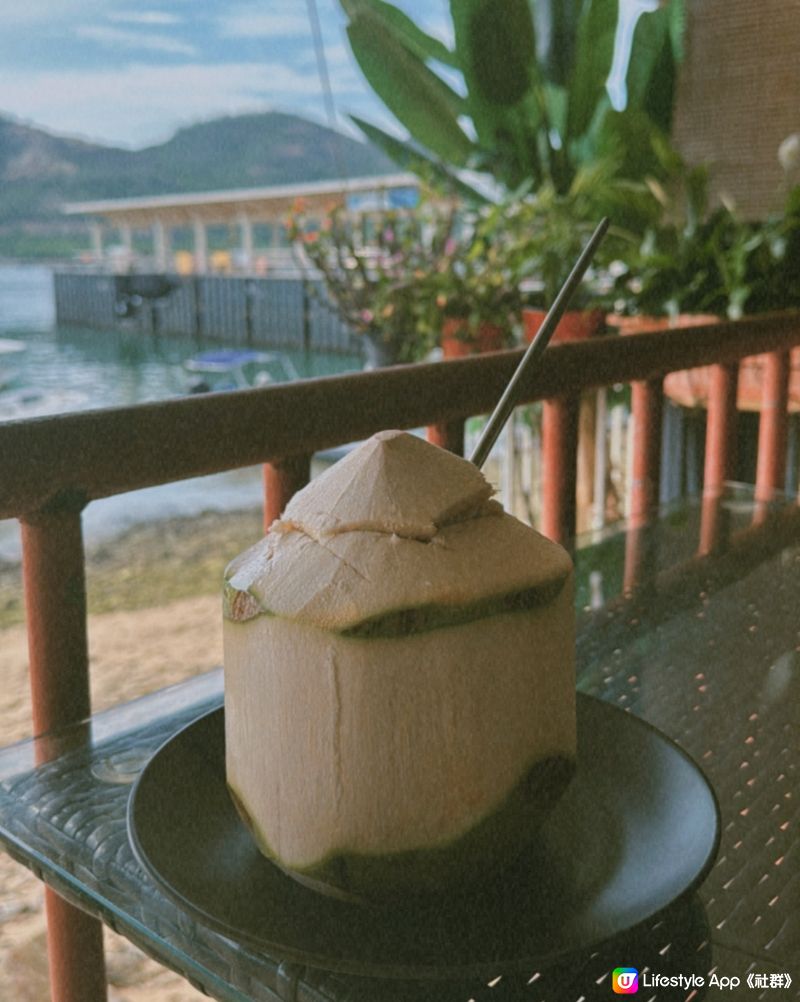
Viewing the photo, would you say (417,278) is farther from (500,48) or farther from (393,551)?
(393,551)

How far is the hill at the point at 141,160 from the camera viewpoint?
5520 millimetres

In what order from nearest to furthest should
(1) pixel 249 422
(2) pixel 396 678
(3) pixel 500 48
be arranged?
(2) pixel 396 678, (1) pixel 249 422, (3) pixel 500 48

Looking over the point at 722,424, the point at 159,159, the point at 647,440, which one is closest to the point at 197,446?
the point at 647,440

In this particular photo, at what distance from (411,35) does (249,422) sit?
12.0 ft

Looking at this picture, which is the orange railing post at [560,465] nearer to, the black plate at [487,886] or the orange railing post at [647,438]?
the orange railing post at [647,438]

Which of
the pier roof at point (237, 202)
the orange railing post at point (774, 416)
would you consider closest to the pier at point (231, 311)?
the pier roof at point (237, 202)

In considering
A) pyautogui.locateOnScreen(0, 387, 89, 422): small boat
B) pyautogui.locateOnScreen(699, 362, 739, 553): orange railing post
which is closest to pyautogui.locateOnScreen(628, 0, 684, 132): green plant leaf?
pyautogui.locateOnScreen(699, 362, 739, 553): orange railing post

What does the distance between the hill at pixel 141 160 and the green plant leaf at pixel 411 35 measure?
2.86 feet

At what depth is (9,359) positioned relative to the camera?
6277mm

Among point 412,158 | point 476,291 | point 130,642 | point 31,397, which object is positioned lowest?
point 130,642

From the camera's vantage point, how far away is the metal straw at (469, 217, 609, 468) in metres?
0.49

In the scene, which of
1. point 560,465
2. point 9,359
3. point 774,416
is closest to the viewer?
point 560,465

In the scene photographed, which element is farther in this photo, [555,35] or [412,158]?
[412,158]

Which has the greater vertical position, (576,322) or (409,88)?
(409,88)
